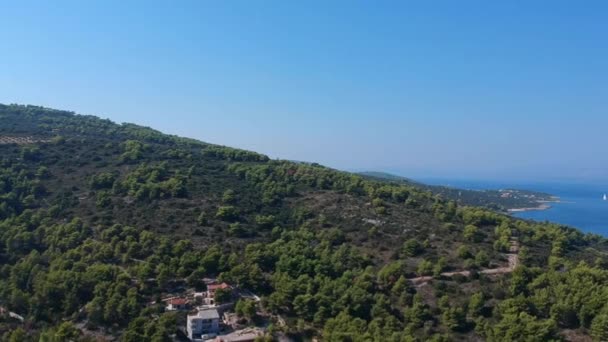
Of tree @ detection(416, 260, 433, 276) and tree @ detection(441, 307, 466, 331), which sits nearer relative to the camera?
tree @ detection(441, 307, 466, 331)

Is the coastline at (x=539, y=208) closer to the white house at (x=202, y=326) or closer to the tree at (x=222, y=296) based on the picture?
the tree at (x=222, y=296)

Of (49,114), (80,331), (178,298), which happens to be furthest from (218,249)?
(49,114)

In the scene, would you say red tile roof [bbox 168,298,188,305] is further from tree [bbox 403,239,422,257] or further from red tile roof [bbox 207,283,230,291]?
tree [bbox 403,239,422,257]

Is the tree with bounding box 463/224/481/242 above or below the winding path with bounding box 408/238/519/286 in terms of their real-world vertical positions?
above

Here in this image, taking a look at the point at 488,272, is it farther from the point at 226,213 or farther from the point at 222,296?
the point at 226,213

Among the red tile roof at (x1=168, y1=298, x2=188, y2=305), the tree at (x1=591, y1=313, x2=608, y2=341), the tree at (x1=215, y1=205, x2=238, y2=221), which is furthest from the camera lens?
the tree at (x1=215, y1=205, x2=238, y2=221)

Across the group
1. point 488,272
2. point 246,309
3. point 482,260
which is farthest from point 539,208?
point 246,309

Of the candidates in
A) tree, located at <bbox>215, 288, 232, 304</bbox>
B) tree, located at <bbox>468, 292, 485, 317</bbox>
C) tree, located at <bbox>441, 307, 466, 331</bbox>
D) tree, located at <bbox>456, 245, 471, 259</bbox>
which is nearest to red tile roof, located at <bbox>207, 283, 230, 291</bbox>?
tree, located at <bbox>215, 288, 232, 304</bbox>

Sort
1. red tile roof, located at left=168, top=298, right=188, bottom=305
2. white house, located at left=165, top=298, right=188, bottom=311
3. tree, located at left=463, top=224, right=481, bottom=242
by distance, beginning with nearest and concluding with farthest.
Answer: white house, located at left=165, top=298, right=188, bottom=311, red tile roof, located at left=168, top=298, right=188, bottom=305, tree, located at left=463, top=224, right=481, bottom=242
